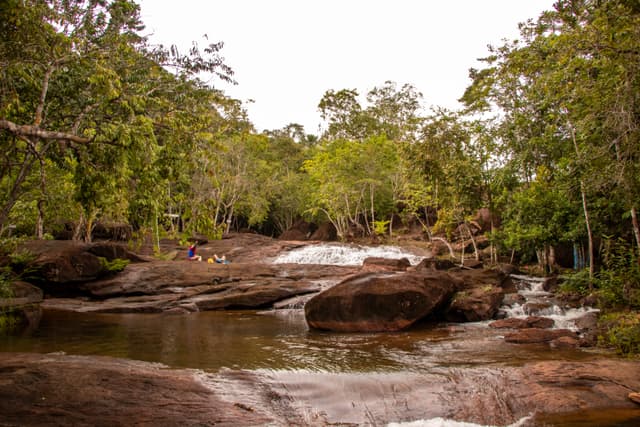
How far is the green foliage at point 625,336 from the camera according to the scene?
7781 mm

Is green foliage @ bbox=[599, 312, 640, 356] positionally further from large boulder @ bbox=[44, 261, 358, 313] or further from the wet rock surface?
large boulder @ bbox=[44, 261, 358, 313]

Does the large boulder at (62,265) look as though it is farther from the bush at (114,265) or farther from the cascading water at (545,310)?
the cascading water at (545,310)

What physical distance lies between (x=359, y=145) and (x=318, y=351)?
2694cm

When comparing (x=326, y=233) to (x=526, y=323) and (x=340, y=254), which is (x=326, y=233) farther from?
(x=526, y=323)

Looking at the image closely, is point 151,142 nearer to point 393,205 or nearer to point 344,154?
point 344,154

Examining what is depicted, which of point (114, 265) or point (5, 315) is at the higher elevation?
point (114, 265)

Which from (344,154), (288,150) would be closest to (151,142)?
(344,154)

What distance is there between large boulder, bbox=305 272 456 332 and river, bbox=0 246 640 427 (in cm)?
39

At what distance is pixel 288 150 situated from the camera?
50.2 meters

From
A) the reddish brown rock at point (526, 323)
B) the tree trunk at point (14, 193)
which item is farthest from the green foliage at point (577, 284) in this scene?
the tree trunk at point (14, 193)

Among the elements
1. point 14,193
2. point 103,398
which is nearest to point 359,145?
point 14,193

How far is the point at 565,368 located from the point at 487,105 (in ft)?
49.0

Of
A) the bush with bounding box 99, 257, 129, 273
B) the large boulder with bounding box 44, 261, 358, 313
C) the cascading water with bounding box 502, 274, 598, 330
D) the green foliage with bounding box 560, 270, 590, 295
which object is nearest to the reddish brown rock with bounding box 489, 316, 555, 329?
the cascading water with bounding box 502, 274, 598, 330

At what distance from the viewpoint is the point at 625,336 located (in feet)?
26.2
